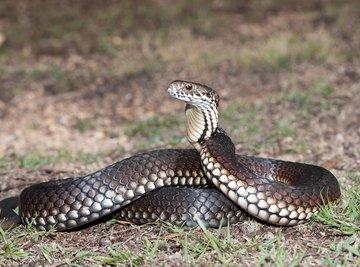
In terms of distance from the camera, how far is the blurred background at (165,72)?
967 centimetres

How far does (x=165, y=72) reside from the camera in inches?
546

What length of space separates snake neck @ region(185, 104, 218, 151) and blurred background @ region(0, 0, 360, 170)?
9.24 feet

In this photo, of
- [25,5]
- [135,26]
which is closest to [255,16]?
[135,26]

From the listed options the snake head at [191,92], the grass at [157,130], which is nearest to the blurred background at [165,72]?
the grass at [157,130]

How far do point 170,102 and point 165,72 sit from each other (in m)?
1.87

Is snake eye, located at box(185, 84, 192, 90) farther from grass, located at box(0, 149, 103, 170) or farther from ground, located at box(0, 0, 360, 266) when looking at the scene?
grass, located at box(0, 149, 103, 170)

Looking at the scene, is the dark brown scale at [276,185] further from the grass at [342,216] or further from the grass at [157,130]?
the grass at [157,130]

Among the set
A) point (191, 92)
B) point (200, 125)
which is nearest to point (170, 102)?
point (200, 125)

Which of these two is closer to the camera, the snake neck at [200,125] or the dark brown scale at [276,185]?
the dark brown scale at [276,185]

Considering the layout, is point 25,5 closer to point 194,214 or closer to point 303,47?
point 303,47

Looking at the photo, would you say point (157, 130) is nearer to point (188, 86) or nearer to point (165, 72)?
point (165, 72)

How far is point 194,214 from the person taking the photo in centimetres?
538

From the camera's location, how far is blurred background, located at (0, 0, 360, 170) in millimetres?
9672

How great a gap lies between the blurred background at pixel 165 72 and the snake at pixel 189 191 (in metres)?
2.72
